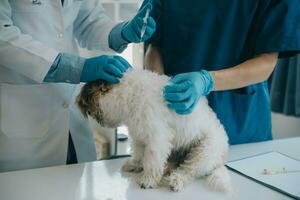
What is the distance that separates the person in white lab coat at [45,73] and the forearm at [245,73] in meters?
0.32

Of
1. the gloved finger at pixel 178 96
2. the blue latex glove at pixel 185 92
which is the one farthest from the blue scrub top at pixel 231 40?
the gloved finger at pixel 178 96

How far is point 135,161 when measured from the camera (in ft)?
4.33

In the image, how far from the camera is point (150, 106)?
1109 millimetres

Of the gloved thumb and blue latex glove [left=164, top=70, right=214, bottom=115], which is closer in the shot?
blue latex glove [left=164, top=70, right=214, bottom=115]

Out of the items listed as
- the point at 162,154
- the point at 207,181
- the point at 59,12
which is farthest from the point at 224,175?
the point at 59,12

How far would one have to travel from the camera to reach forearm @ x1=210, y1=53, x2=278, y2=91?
1328 mm

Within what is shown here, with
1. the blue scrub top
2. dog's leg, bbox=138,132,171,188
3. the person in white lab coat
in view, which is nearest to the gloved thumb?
the person in white lab coat

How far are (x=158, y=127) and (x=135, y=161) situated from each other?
0.86 ft

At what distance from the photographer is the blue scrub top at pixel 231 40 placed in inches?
53.8

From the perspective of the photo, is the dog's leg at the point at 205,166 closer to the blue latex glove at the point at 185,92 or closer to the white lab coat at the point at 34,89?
the blue latex glove at the point at 185,92

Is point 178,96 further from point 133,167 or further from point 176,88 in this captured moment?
point 133,167

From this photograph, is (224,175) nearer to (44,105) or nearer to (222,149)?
(222,149)

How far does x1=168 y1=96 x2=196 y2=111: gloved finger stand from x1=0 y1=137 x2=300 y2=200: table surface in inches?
10.6

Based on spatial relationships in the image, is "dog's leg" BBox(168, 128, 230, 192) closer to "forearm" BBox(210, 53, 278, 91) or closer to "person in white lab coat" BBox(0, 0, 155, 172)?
"forearm" BBox(210, 53, 278, 91)
